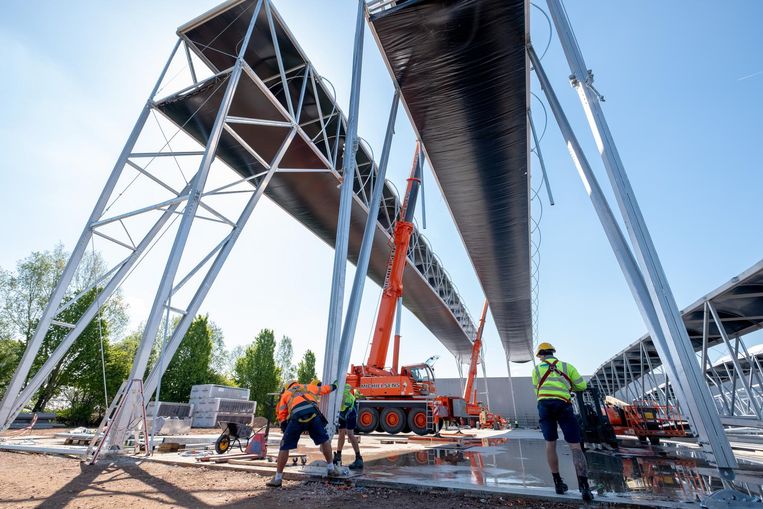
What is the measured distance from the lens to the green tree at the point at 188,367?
28.0 m

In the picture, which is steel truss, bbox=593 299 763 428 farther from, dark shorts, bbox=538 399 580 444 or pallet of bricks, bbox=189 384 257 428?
pallet of bricks, bbox=189 384 257 428

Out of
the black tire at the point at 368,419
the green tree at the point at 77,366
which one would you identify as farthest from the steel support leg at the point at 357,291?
the green tree at the point at 77,366

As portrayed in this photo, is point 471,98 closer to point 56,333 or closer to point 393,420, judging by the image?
point 393,420

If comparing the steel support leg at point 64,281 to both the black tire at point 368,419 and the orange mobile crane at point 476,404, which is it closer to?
the black tire at point 368,419

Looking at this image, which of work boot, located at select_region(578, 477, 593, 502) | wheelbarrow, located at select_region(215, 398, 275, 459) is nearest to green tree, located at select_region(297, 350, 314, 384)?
A: wheelbarrow, located at select_region(215, 398, 275, 459)

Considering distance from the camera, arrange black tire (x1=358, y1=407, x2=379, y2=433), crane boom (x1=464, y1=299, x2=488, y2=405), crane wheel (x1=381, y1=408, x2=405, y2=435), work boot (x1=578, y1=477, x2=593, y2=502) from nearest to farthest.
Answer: work boot (x1=578, y1=477, x2=593, y2=502), crane wheel (x1=381, y1=408, x2=405, y2=435), black tire (x1=358, y1=407, x2=379, y2=433), crane boom (x1=464, y1=299, x2=488, y2=405)

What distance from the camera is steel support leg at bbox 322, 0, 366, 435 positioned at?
25.0 feet

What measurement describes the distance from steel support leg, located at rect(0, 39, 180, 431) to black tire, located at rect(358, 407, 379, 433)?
31.8 feet

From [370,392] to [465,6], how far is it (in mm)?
12613

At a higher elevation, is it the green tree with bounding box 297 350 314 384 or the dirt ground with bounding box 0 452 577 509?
the green tree with bounding box 297 350 314 384

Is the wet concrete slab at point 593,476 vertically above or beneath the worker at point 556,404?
beneath

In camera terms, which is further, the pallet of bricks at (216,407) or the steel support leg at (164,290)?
the pallet of bricks at (216,407)

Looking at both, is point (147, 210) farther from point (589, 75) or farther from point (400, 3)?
point (589, 75)

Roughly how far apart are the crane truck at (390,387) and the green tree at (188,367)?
1904 cm
